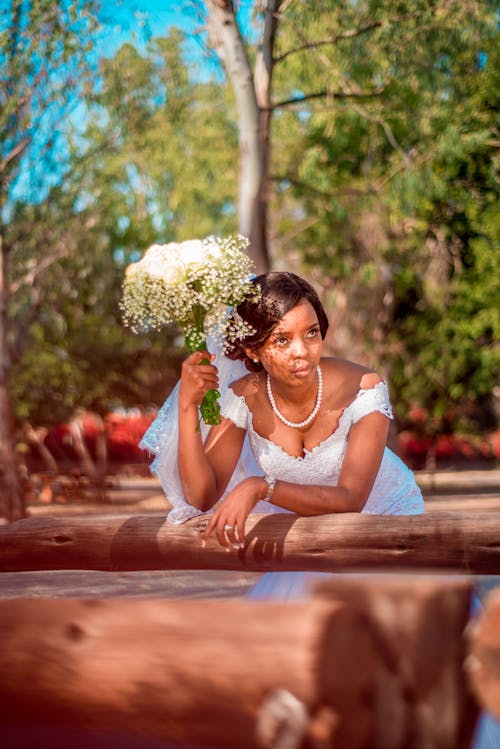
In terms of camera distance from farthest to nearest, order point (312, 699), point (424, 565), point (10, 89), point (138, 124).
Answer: point (138, 124) → point (10, 89) → point (424, 565) → point (312, 699)

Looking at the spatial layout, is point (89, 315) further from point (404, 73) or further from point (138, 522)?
point (138, 522)

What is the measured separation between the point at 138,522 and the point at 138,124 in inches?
590

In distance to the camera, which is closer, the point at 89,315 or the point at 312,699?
the point at 312,699

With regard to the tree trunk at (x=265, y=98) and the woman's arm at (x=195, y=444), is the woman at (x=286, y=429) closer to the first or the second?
the woman's arm at (x=195, y=444)

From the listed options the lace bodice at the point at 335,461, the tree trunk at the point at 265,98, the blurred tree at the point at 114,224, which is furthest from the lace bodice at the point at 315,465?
the blurred tree at the point at 114,224

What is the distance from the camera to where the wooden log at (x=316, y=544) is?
3740mm

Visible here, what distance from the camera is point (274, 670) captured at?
219 centimetres

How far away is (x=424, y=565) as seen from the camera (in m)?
3.78

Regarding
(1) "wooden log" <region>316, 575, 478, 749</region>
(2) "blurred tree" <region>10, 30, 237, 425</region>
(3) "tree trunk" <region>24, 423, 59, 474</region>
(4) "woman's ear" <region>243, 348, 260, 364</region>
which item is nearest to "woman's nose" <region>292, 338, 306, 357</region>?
(4) "woman's ear" <region>243, 348, 260, 364</region>

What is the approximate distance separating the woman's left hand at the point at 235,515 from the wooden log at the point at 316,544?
9 cm

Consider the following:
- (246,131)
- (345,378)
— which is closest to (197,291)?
(345,378)

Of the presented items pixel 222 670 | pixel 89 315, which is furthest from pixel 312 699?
pixel 89 315

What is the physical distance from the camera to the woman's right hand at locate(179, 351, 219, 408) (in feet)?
13.5

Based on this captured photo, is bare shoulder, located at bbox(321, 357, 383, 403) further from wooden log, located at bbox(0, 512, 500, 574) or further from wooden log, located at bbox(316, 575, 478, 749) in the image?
wooden log, located at bbox(316, 575, 478, 749)
